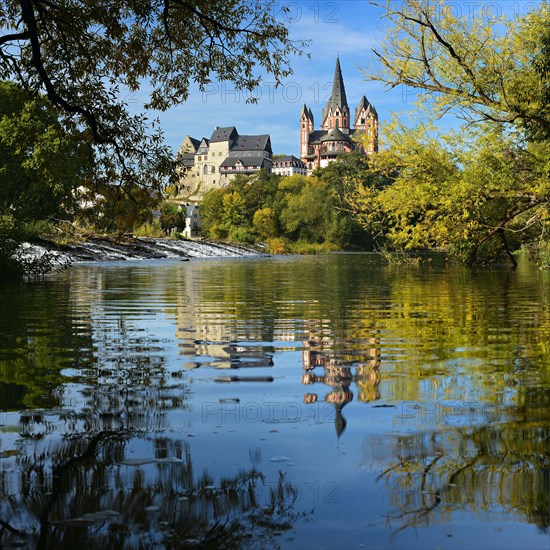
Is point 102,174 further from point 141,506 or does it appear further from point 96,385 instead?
point 141,506

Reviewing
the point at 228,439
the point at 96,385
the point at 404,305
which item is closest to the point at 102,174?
the point at 404,305

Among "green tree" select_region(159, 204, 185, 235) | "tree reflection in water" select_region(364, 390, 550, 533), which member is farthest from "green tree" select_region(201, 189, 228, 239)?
"tree reflection in water" select_region(364, 390, 550, 533)

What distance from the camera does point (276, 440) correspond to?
4738mm

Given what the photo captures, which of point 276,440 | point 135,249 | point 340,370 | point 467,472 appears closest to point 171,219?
point 135,249

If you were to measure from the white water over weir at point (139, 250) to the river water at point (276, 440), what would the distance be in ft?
115

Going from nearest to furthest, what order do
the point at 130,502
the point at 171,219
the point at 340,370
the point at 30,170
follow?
the point at 130,502
the point at 340,370
the point at 30,170
the point at 171,219

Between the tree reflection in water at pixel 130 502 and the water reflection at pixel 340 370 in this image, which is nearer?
the tree reflection in water at pixel 130 502

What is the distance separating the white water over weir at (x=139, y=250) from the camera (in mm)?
51062

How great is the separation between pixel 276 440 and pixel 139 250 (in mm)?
57857

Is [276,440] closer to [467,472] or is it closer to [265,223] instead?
[467,472]

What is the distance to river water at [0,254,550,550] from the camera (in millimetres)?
3320

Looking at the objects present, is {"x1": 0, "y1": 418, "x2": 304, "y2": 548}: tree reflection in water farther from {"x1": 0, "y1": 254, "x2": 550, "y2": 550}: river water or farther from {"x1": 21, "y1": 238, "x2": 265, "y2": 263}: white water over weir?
{"x1": 21, "y1": 238, "x2": 265, "y2": 263}: white water over weir

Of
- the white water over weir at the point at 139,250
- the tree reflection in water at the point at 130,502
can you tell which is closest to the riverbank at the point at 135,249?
the white water over weir at the point at 139,250

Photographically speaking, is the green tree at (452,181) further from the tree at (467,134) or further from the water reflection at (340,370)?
the water reflection at (340,370)
